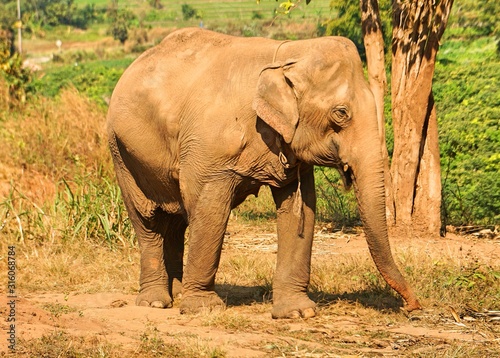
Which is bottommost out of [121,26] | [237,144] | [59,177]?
[121,26]

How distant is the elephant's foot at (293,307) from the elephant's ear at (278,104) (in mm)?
1418

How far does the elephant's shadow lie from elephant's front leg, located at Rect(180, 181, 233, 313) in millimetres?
329

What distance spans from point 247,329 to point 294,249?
882 mm

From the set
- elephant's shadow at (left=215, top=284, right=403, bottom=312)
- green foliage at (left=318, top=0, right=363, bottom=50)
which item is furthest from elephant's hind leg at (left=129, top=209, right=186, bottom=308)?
green foliage at (left=318, top=0, right=363, bottom=50)

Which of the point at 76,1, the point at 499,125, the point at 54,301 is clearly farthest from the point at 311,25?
the point at 76,1

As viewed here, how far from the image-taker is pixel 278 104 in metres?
7.57

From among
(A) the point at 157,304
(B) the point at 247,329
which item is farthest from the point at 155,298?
(B) the point at 247,329

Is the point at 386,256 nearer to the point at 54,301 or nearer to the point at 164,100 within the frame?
the point at 164,100

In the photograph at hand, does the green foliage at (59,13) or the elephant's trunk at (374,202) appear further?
the green foliage at (59,13)

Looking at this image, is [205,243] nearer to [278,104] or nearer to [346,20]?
[278,104]

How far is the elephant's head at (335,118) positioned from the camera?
7.25 m

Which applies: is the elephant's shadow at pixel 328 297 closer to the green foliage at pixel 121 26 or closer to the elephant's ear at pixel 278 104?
the elephant's ear at pixel 278 104

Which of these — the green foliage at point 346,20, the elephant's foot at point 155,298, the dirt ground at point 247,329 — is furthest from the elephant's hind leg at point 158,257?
the green foliage at point 346,20

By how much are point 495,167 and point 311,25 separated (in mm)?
50805
